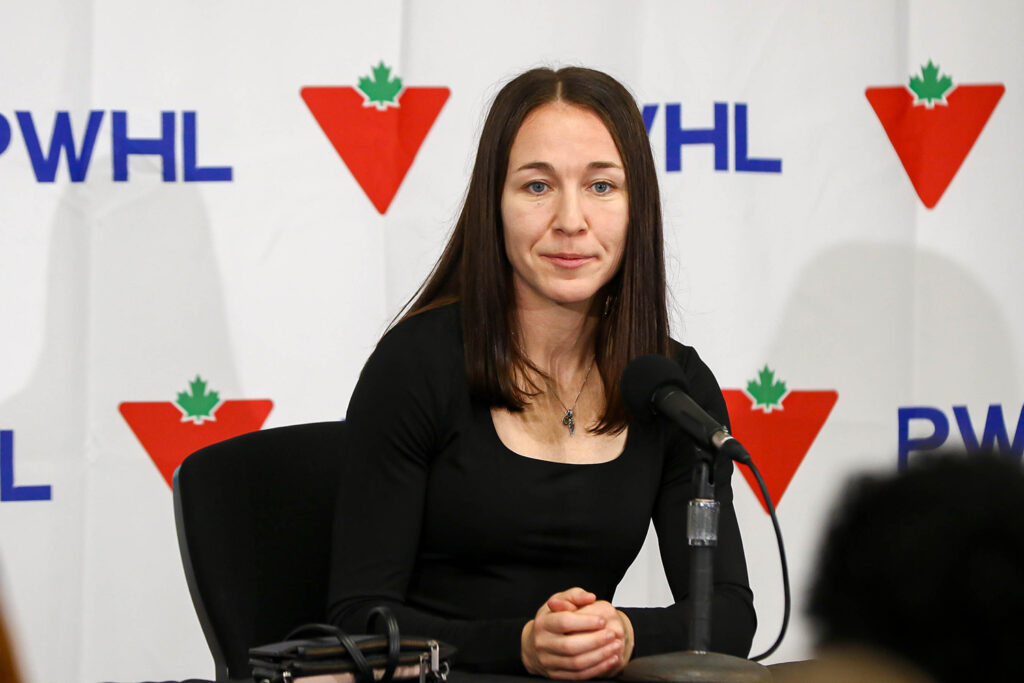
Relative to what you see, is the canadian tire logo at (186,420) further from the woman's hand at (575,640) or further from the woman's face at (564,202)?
the woman's hand at (575,640)

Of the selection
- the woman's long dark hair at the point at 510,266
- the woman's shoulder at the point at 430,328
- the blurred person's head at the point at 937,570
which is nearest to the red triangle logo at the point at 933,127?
the woman's long dark hair at the point at 510,266

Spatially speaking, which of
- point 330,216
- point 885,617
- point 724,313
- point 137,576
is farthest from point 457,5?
point 885,617

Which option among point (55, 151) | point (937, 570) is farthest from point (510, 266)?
point (937, 570)

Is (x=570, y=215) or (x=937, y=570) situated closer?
(x=937, y=570)

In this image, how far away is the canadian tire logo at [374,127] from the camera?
2.37m

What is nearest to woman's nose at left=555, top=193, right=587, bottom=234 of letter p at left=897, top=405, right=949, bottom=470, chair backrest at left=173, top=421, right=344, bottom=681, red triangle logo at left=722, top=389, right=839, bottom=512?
chair backrest at left=173, top=421, right=344, bottom=681

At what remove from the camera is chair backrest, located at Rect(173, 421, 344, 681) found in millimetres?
1525

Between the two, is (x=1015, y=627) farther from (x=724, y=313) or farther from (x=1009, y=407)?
(x=1009, y=407)

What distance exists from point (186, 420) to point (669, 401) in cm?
145

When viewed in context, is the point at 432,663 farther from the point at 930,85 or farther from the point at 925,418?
the point at 930,85

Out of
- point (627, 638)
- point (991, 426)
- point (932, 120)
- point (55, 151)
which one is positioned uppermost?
point (932, 120)

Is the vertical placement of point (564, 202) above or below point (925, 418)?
above

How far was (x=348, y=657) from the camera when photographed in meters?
1.09

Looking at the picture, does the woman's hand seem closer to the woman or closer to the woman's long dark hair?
the woman
